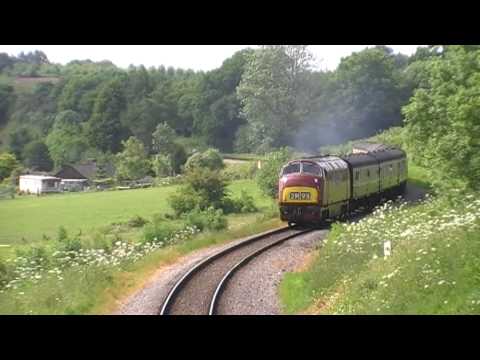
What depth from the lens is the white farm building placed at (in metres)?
36.5

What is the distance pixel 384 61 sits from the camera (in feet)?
147

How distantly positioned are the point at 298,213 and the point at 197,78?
31.3 metres

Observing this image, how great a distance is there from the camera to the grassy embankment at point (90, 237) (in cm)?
1351

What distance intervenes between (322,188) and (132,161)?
20.1m

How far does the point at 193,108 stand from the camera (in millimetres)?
44094

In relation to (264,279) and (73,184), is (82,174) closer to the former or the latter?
(73,184)

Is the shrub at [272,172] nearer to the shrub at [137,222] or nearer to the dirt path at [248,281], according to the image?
the shrub at [137,222]

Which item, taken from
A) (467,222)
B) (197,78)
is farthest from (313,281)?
(197,78)

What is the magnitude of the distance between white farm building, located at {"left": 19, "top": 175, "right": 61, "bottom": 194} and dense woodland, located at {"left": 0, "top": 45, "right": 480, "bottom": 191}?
2.69 ft

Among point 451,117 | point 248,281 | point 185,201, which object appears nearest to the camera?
point 248,281

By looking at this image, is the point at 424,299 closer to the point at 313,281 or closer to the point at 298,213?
the point at 313,281

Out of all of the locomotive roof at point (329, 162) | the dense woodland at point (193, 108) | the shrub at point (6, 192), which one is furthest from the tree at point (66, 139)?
the locomotive roof at point (329, 162)

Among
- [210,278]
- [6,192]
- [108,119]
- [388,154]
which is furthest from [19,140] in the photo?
[210,278]

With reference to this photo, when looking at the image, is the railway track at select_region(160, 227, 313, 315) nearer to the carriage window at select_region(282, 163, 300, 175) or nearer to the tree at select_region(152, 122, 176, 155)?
the carriage window at select_region(282, 163, 300, 175)
